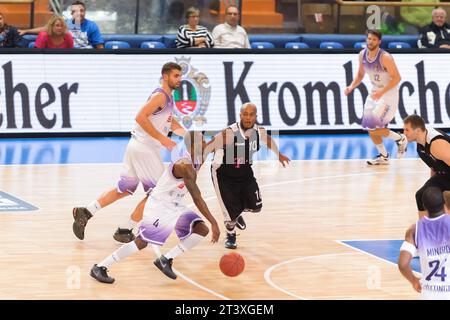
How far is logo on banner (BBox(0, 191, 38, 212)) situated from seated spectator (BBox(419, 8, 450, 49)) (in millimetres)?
10053

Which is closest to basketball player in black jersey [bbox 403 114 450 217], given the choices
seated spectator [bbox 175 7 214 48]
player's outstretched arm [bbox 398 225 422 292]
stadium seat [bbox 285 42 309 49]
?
player's outstretched arm [bbox 398 225 422 292]

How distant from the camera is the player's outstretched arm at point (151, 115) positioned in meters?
11.3

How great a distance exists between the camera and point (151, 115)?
38.0 feet

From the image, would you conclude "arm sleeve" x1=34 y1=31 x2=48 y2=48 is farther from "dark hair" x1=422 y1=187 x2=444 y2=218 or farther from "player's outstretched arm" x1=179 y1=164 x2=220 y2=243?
"dark hair" x1=422 y1=187 x2=444 y2=218

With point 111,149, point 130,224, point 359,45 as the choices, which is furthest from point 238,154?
point 359,45

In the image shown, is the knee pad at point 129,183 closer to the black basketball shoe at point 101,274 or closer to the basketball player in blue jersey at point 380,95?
the black basketball shoe at point 101,274

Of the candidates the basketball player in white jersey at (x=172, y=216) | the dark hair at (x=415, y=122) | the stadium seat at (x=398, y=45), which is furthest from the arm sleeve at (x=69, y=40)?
the dark hair at (x=415, y=122)

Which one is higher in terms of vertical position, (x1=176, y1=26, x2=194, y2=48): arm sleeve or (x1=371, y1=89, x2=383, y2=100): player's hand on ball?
(x1=176, y1=26, x2=194, y2=48): arm sleeve

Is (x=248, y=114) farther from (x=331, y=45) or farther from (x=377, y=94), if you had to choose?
(x=331, y=45)

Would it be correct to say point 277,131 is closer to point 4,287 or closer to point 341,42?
point 341,42

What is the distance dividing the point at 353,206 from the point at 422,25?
9830 millimetres

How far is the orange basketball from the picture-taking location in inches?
403

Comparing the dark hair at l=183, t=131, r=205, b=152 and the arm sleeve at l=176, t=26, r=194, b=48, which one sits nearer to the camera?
the dark hair at l=183, t=131, r=205, b=152

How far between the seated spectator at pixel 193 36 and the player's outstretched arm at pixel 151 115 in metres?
8.48
